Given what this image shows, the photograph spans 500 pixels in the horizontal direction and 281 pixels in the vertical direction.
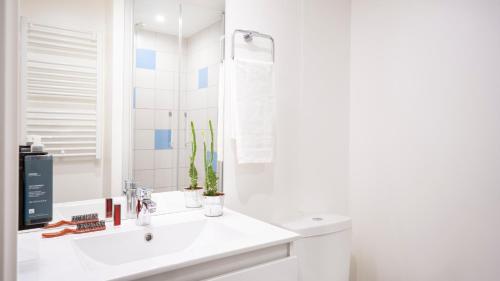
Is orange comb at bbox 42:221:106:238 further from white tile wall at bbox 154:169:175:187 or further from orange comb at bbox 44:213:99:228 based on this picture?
white tile wall at bbox 154:169:175:187

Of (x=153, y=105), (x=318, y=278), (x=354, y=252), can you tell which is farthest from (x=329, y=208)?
(x=153, y=105)

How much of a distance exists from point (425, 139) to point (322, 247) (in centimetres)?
80

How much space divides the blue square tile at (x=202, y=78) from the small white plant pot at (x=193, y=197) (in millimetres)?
520

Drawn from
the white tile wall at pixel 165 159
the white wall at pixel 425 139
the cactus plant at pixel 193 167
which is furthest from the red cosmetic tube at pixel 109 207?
the white wall at pixel 425 139

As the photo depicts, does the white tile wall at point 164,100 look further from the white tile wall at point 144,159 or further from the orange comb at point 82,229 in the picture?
the orange comb at point 82,229

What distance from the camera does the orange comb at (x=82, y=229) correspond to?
110 cm

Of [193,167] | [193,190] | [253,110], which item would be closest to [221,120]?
[253,110]

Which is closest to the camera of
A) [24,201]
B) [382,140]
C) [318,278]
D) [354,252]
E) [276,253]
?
[24,201]

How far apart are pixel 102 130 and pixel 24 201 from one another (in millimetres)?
440

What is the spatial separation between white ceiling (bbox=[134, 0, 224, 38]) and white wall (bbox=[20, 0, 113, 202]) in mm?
156

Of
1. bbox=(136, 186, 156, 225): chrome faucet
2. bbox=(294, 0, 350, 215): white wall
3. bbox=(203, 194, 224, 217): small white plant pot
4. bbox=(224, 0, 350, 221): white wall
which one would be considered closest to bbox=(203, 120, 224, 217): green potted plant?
bbox=(203, 194, 224, 217): small white plant pot

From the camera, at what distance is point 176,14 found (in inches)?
59.5

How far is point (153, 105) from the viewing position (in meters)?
1.46

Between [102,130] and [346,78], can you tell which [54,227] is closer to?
[102,130]
